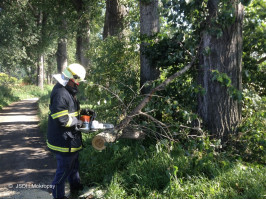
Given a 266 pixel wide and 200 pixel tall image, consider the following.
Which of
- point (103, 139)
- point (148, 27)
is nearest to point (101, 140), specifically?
point (103, 139)

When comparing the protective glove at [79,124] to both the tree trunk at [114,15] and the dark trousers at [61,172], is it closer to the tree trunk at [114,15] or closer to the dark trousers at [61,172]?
the dark trousers at [61,172]

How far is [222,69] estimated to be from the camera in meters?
4.24

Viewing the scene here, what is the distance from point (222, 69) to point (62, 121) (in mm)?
2998

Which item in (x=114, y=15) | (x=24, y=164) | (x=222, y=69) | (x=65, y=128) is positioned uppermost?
(x=114, y=15)

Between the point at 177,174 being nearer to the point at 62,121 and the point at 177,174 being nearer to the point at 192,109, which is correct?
the point at 192,109

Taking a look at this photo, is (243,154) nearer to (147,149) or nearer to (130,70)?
(147,149)

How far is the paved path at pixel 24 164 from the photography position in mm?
4184

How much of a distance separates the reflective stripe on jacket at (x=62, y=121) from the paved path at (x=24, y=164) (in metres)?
1.05

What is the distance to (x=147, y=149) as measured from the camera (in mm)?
4512

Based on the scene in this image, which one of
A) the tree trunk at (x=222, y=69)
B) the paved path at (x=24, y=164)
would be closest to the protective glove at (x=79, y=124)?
the paved path at (x=24, y=164)

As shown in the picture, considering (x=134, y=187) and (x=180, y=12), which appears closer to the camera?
(x=134, y=187)

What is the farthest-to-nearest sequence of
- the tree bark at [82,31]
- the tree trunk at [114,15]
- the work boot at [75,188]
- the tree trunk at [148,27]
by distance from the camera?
1. the tree bark at [82,31]
2. the tree trunk at [114,15]
3. the tree trunk at [148,27]
4. the work boot at [75,188]

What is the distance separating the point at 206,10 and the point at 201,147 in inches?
99.2

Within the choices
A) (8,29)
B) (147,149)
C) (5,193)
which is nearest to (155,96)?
(147,149)
